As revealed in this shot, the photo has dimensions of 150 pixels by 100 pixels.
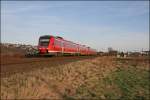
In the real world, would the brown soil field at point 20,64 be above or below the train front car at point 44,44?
below

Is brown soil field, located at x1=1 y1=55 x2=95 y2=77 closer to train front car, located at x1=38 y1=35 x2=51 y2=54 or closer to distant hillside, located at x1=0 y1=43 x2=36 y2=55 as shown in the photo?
train front car, located at x1=38 y1=35 x2=51 y2=54

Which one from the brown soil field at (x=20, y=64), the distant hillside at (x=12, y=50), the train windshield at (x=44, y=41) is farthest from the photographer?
the distant hillside at (x=12, y=50)

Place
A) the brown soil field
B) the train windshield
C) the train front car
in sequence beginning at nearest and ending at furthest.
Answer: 1. the brown soil field
2. the train front car
3. the train windshield

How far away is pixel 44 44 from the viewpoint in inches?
1490

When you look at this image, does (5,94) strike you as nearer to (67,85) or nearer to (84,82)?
(67,85)

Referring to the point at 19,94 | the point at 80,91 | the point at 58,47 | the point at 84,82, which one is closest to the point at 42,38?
the point at 58,47

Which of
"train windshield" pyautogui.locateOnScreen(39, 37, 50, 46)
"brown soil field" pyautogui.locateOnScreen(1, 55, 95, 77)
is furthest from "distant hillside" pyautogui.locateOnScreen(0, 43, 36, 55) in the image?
"brown soil field" pyautogui.locateOnScreen(1, 55, 95, 77)

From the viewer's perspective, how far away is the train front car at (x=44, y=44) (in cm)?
3746

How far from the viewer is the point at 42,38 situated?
38656mm

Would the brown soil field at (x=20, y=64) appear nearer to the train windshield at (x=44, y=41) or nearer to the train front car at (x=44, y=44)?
the train front car at (x=44, y=44)

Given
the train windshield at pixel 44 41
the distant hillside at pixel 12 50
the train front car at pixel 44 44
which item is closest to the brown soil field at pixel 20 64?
the train front car at pixel 44 44

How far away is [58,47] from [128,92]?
81.3ft

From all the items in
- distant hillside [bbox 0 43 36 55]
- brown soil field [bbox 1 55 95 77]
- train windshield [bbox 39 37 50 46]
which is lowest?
brown soil field [bbox 1 55 95 77]

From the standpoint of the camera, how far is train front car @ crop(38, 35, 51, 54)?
37.5 meters
